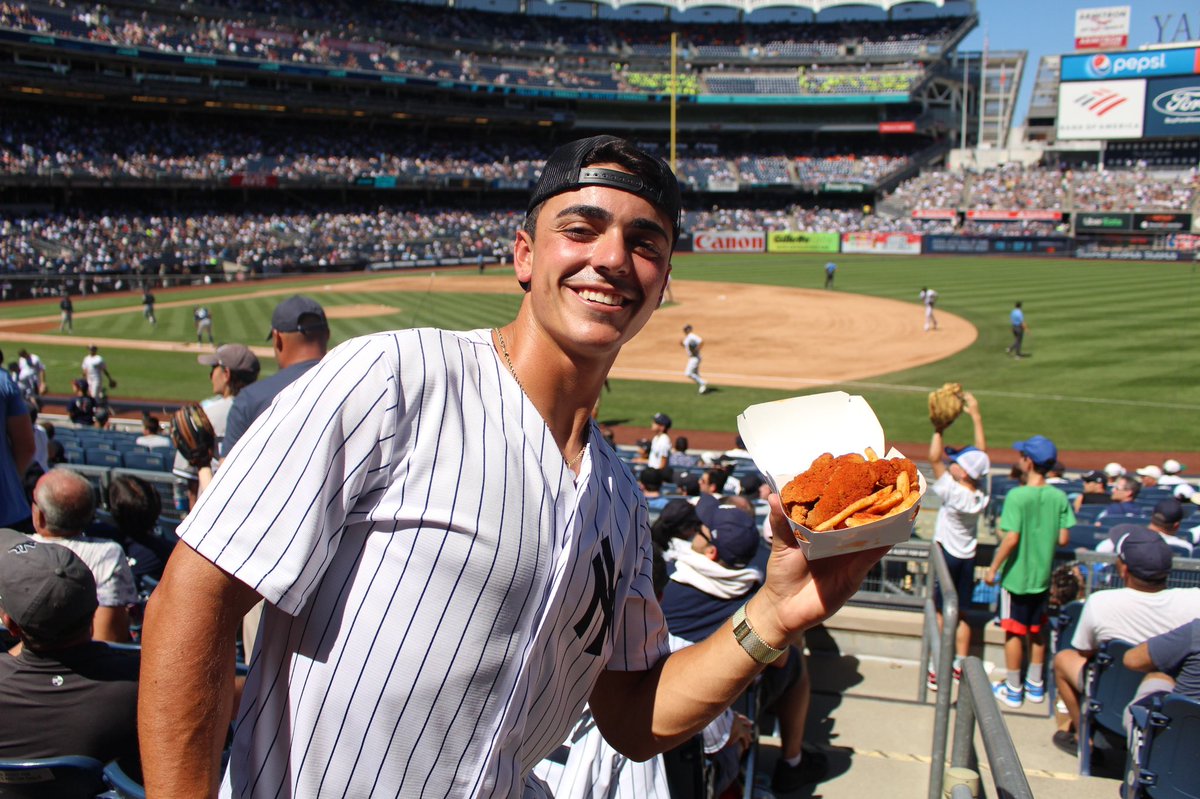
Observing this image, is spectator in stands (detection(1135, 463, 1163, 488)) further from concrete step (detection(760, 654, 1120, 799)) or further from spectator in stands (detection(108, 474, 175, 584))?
spectator in stands (detection(108, 474, 175, 584))

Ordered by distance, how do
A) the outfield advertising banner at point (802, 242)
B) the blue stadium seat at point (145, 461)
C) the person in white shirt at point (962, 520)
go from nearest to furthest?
the person in white shirt at point (962, 520) → the blue stadium seat at point (145, 461) → the outfield advertising banner at point (802, 242)

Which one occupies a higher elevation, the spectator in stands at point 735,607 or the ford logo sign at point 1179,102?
the ford logo sign at point 1179,102

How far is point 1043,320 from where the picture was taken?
1054 inches

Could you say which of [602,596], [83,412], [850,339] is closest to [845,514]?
[602,596]

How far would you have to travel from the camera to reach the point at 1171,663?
434 cm

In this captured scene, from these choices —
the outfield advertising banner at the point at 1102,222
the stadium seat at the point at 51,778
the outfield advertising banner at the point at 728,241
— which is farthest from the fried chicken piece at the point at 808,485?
the outfield advertising banner at the point at 1102,222

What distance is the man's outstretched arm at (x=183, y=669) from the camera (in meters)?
1.39

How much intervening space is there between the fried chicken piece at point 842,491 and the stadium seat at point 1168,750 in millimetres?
3123

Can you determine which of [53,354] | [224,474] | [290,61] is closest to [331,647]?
[224,474]

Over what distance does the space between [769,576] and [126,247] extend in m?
46.3

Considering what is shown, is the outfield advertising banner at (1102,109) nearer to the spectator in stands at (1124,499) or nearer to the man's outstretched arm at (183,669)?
the spectator in stands at (1124,499)

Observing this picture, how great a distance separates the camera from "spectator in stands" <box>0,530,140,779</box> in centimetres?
308

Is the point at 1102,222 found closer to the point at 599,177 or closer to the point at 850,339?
the point at 850,339

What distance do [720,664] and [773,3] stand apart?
79.9 metres
